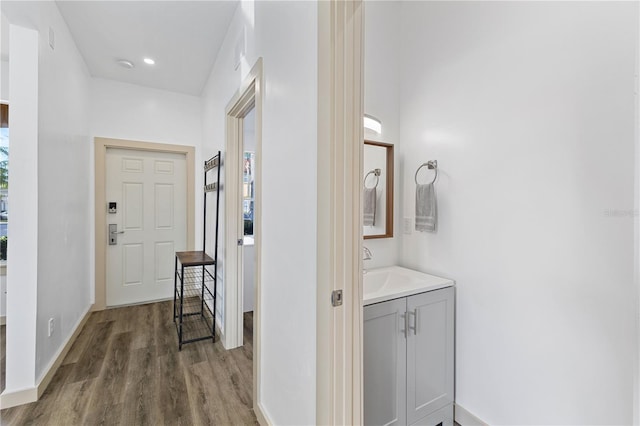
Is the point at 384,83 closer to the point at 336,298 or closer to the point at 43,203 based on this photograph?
the point at 336,298

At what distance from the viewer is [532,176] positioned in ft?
4.65

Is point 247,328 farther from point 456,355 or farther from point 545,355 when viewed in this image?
point 545,355

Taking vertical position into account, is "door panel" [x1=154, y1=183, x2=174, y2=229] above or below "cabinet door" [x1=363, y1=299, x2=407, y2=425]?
above

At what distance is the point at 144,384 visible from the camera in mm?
2047

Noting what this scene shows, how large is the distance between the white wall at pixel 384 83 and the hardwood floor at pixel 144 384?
4.21ft

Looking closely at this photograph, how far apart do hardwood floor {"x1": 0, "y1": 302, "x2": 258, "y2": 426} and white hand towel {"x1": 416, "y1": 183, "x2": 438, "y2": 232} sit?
1560mm

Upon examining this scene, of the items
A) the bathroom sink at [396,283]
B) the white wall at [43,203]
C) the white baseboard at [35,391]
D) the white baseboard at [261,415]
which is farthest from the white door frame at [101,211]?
the bathroom sink at [396,283]

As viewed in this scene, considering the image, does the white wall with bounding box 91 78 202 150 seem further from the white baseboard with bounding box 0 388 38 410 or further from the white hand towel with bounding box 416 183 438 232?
the white hand towel with bounding box 416 183 438 232

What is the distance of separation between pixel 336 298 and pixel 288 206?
0.50 m

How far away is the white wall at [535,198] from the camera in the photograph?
3.84ft

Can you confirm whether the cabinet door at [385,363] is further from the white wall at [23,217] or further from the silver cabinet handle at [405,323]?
the white wall at [23,217]

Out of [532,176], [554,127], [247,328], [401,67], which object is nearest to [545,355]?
[532,176]

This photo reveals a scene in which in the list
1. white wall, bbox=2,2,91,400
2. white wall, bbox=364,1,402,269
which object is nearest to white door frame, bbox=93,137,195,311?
white wall, bbox=2,2,91,400

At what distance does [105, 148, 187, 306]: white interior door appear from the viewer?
139 inches
